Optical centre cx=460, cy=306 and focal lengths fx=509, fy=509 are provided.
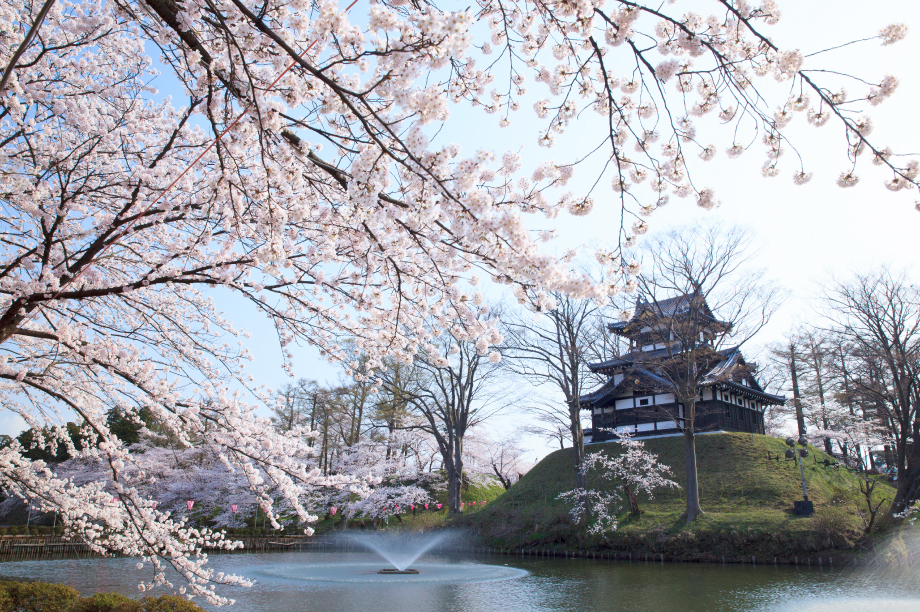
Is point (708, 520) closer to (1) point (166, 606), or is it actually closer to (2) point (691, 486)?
(2) point (691, 486)

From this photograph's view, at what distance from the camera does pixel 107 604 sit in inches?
207

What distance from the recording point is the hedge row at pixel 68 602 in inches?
203

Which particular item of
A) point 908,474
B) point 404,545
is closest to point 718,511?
point 908,474

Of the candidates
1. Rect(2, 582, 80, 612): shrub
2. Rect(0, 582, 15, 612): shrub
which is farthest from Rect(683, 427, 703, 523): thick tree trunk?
Rect(0, 582, 15, 612): shrub

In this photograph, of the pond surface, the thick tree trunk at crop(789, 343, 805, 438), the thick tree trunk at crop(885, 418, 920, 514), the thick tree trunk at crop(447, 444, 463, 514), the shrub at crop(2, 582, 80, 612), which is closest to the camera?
the shrub at crop(2, 582, 80, 612)

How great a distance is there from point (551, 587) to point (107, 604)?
7992 mm

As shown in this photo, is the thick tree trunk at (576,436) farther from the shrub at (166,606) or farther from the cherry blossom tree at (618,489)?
the shrub at (166,606)

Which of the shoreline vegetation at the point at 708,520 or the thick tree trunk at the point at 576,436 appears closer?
the shoreline vegetation at the point at 708,520

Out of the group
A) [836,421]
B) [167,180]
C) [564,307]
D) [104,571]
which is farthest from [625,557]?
[836,421]

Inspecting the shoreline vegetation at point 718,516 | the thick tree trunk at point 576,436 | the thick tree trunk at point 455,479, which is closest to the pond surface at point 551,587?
the shoreline vegetation at point 718,516

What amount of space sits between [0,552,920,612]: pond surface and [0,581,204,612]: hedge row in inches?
124

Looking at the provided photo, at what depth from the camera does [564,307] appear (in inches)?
739

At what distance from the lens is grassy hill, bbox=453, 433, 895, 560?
13.2 meters

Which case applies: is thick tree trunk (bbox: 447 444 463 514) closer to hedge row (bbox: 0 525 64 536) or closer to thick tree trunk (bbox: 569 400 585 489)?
thick tree trunk (bbox: 569 400 585 489)
